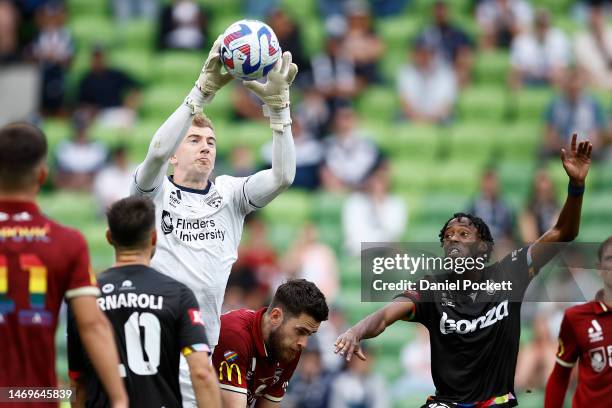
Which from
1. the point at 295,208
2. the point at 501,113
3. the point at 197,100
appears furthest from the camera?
the point at 501,113

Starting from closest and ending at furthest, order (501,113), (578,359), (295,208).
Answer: (578,359) < (295,208) < (501,113)

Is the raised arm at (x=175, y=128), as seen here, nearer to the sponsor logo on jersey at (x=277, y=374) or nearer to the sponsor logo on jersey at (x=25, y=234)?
the sponsor logo on jersey at (x=277, y=374)

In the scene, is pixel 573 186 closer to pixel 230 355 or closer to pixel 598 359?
pixel 598 359

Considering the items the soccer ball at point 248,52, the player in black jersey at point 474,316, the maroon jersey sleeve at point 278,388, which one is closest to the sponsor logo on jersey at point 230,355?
the maroon jersey sleeve at point 278,388

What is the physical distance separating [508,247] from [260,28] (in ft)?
Answer: 8.56

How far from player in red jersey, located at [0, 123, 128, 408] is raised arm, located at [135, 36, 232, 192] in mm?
1696

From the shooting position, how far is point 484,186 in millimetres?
15758

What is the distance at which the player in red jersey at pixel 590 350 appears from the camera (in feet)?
27.8

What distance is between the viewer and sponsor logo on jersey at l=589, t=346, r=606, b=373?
8484mm

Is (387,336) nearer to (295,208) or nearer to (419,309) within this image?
(295,208)

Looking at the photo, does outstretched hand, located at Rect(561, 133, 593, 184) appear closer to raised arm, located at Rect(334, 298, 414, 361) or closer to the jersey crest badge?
raised arm, located at Rect(334, 298, 414, 361)

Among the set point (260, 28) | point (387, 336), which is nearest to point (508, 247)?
point (260, 28)

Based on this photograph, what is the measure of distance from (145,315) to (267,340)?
5.88ft

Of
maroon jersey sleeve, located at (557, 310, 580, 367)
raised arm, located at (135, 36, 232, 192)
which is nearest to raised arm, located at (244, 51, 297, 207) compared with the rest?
raised arm, located at (135, 36, 232, 192)
